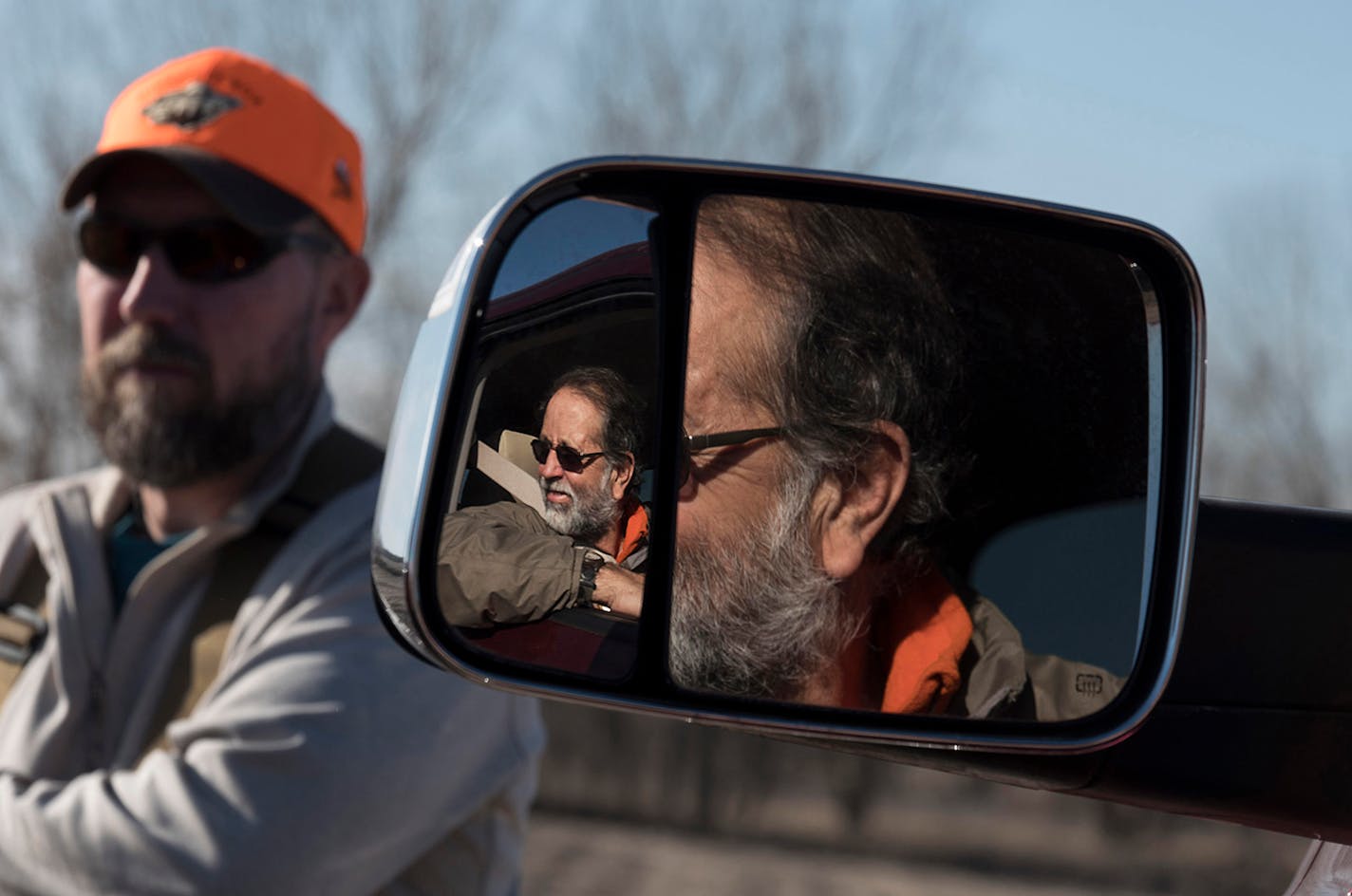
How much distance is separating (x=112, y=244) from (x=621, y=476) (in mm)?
2410

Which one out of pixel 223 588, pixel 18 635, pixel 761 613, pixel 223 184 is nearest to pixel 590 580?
pixel 761 613

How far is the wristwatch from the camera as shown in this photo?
1.10 m

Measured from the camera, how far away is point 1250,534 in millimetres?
1246

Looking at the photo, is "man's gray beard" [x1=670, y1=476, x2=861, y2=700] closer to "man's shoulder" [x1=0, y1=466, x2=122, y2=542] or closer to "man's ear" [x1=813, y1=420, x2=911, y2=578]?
"man's ear" [x1=813, y1=420, x2=911, y2=578]

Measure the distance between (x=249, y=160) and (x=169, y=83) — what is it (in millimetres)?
290

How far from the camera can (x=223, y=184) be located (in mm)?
3104

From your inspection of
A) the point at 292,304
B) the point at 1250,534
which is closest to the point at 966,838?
the point at 292,304

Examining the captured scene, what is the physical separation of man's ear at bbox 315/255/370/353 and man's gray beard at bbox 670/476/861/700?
92.8 inches

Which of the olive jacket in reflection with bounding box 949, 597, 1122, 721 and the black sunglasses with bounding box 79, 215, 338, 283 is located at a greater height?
the black sunglasses with bounding box 79, 215, 338, 283

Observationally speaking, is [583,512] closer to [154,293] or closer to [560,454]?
[560,454]

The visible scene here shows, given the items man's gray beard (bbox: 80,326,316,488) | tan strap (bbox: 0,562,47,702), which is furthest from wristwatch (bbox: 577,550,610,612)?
man's gray beard (bbox: 80,326,316,488)

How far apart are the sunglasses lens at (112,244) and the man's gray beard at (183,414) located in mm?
136

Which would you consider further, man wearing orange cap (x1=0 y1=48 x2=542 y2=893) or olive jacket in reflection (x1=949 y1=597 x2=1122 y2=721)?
man wearing orange cap (x1=0 y1=48 x2=542 y2=893)

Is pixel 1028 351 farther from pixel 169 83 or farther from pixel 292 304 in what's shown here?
pixel 169 83
